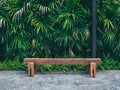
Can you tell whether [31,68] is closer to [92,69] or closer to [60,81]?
[60,81]

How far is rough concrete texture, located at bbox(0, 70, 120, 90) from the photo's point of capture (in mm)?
6148

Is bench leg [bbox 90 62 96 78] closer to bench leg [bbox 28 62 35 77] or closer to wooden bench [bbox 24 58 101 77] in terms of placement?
wooden bench [bbox 24 58 101 77]

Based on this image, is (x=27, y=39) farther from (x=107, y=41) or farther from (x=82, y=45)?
(x=107, y=41)

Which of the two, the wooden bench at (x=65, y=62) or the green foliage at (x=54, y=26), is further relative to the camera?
the green foliage at (x=54, y=26)

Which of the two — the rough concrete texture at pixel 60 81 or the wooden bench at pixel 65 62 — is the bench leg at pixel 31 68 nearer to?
the wooden bench at pixel 65 62

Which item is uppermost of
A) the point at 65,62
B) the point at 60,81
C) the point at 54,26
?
the point at 54,26

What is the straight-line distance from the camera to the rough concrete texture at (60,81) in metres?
6.15

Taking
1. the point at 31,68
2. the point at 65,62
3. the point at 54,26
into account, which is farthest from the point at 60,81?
the point at 54,26

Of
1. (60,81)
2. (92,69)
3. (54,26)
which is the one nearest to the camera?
(60,81)

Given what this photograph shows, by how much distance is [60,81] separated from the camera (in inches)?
257

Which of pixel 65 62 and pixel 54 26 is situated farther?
pixel 54 26

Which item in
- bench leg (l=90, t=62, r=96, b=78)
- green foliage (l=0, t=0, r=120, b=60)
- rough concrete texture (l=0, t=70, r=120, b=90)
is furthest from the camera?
green foliage (l=0, t=0, r=120, b=60)

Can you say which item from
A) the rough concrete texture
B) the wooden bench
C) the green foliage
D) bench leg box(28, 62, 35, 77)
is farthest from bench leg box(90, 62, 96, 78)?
bench leg box(28, 62, 35, 77)

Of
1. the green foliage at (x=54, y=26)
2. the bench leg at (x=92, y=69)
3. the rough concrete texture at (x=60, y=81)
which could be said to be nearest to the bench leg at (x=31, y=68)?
the rough concrete texture at (x=60, y=81)
